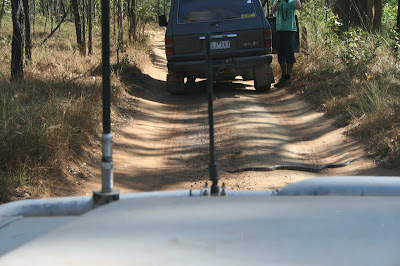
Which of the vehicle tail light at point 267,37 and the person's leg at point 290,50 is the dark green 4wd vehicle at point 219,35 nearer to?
the vehicle tail light at point 267,37

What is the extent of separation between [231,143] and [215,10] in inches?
164

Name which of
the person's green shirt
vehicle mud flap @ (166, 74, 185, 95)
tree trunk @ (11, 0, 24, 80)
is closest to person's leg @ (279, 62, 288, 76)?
the person's green shirt

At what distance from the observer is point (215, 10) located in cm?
1030

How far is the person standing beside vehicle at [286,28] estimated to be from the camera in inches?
437

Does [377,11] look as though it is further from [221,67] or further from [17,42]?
[17,42]

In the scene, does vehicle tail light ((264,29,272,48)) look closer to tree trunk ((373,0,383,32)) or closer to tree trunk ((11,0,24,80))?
tree trunk ((11,0,24,80))

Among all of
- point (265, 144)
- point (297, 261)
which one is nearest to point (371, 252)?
point (297, 261)

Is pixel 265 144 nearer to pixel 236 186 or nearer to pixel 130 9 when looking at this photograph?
pixel 236 186

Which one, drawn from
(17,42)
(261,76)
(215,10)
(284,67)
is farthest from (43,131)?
(284,67)

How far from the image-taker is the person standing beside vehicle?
11109 millimetres

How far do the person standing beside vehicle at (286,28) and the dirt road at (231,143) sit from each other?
51.2 inches

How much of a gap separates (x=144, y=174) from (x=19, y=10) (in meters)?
4.61

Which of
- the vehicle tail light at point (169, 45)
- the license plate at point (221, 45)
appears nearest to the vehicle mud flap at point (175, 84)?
the vehicle tail light at point (169, 45)

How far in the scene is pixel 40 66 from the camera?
34.2ft
